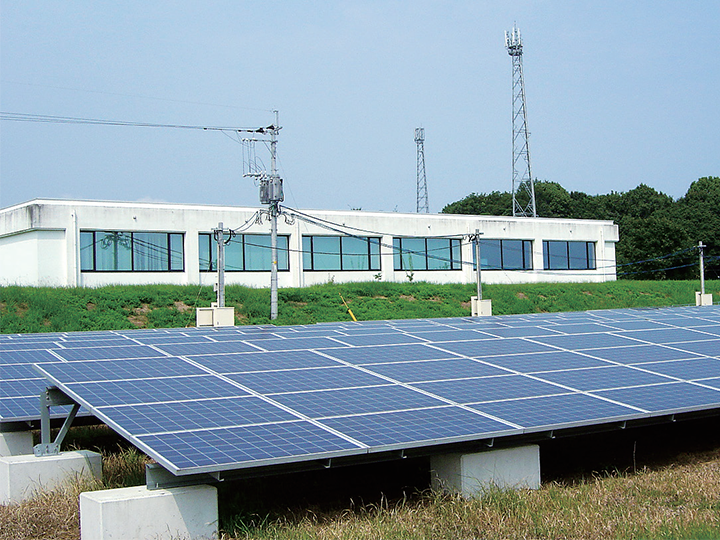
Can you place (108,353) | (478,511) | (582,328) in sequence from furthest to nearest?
(582,328), (108,353), (478,511)

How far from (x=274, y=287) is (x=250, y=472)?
105 ft

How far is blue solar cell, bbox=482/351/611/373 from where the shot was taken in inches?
575

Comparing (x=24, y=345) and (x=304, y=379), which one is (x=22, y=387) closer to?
(x=24, y=345)

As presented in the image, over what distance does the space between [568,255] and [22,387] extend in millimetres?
53864

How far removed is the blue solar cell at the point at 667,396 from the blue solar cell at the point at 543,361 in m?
1.49

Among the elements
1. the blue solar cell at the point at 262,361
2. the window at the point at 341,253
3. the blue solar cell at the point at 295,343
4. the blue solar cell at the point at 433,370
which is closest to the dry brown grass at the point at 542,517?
the blue solar cell at the point at 433,370

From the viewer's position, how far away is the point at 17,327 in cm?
3681

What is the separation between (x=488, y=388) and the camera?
1301 centimetres

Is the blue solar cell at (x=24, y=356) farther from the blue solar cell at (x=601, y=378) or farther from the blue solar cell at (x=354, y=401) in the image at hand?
the blue solar cell at (x=601, y=378)

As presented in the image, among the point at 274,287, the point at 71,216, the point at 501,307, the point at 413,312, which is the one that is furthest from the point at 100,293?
the point at 501,307

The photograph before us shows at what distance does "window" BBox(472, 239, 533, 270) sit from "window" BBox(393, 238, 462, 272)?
1686mm

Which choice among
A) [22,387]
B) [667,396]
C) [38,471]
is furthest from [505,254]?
[38,471]

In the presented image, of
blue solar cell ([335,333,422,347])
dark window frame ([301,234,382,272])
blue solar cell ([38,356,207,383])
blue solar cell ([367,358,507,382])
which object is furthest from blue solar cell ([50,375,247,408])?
dark window frame ([301,234,382,272])

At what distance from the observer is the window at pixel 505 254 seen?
59562 millimetres
